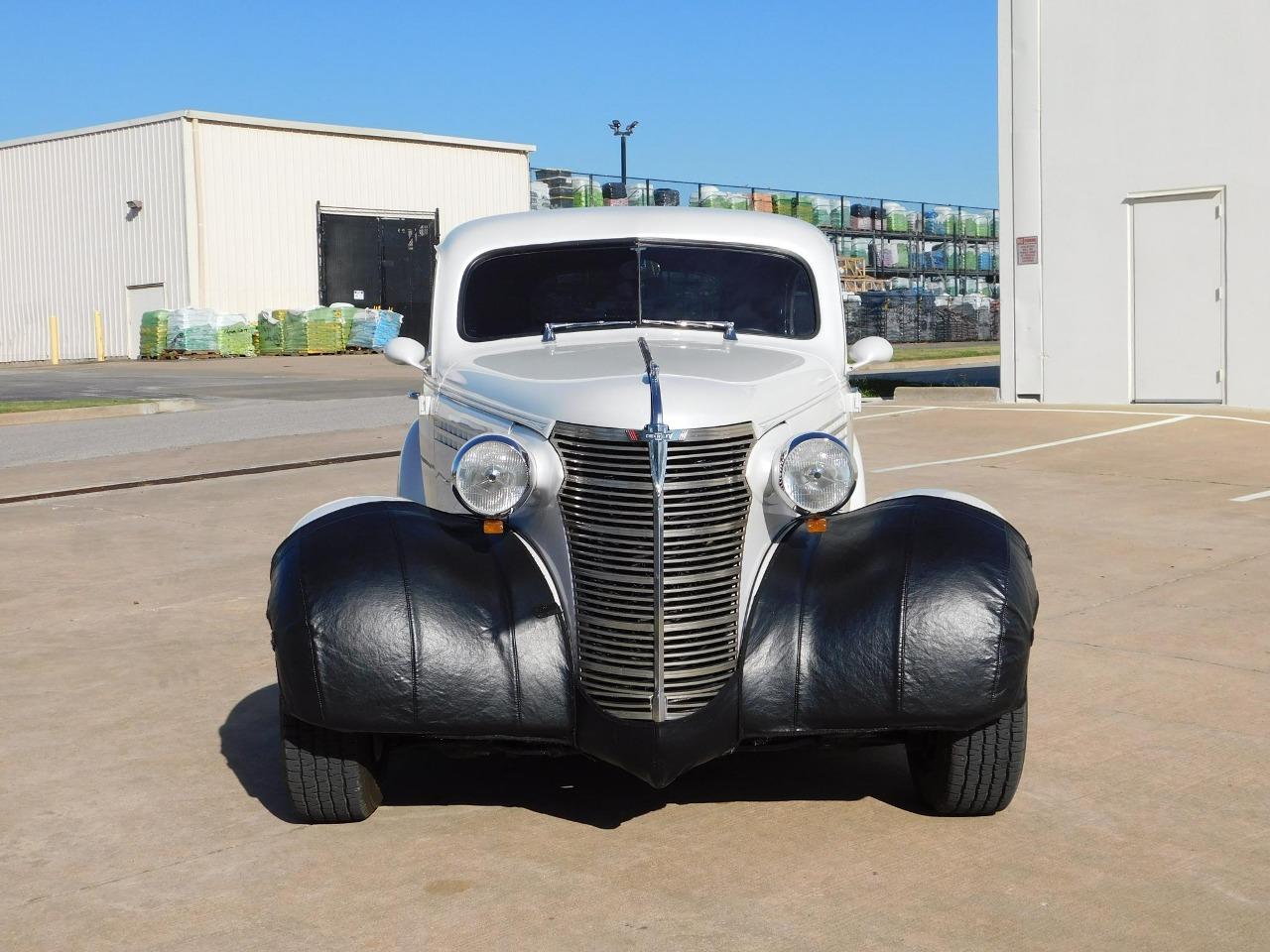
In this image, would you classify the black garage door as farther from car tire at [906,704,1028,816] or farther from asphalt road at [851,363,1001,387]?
car tire at [906,704,1028,816]

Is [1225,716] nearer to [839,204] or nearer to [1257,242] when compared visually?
[1257,242]

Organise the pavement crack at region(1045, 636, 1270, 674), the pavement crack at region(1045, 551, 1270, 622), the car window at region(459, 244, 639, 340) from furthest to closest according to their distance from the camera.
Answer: the pavement crack at region(1045, 551, 1270, 622), the pavement crack at region(1045, 636, 1270, 674), the car window at region(459, 244, 639, 340)

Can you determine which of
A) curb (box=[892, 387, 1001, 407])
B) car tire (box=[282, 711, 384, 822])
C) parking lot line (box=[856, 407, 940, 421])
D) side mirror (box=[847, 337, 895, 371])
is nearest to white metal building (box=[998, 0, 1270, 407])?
curb (box=[892, 387, 1001, 407])

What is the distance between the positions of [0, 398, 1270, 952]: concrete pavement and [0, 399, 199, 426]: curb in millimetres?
12618

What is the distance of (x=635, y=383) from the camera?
4.64 metres

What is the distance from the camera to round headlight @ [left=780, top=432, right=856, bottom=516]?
4.61 metres

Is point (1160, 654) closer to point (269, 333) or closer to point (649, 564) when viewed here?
point (649, 564)

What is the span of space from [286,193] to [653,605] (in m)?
39.9

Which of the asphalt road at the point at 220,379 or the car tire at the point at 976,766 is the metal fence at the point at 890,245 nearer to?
the asphalt road at the point at 220,379

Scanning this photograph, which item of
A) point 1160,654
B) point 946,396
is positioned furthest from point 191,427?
point 1160,654

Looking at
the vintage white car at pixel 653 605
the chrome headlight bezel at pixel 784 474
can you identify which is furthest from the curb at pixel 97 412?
the chrome headlight bezel at pixel 784 474

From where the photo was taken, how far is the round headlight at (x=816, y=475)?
461 centimetres

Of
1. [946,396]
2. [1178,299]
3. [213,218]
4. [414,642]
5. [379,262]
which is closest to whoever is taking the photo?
[414,642]

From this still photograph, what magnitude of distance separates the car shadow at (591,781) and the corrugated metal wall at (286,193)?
122 ft
